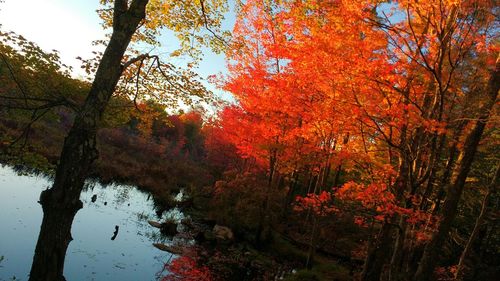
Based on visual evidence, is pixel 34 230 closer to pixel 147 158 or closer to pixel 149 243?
pixel 149 243

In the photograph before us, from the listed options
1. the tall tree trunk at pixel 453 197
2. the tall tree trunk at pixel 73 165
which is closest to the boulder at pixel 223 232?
the tall tree trunk at pixel 453 197

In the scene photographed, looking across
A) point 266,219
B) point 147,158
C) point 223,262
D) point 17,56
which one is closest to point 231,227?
point 266,219

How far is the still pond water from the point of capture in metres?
10.5

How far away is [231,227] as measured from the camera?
18.2m

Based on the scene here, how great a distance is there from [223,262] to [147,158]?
27.8 metres

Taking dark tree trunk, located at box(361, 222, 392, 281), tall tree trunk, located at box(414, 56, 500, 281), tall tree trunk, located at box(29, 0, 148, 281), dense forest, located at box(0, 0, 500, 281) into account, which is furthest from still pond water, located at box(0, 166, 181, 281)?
tall tree trunk, located at box(414, 56, 500, 281)

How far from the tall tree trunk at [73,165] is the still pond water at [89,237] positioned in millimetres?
5191

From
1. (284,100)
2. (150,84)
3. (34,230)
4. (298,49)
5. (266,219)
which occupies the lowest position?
(34,230)

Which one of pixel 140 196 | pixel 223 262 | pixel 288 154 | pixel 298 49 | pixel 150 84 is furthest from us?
pixel 140 196

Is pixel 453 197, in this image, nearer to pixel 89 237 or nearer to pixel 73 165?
pixel 73 165

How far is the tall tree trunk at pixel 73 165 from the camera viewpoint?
5176mm

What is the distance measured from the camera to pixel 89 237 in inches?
524

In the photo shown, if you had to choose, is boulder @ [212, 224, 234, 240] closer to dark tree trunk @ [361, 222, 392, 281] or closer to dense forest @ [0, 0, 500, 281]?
dense forest @ [0, 0, 500, 281]

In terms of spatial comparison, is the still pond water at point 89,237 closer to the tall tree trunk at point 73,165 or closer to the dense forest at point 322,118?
the dense forest at point 322,118
